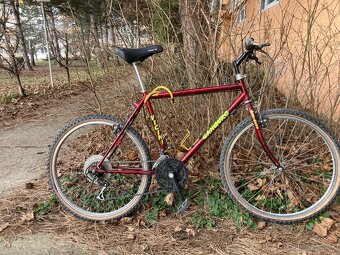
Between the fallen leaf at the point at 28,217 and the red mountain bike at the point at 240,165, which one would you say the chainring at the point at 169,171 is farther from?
the fallen leaf at the point at 28,217

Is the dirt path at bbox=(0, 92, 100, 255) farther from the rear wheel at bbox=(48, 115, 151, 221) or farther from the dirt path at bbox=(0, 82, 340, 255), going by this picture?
the rear wheel at bbox=(48, 115, 151, 221)

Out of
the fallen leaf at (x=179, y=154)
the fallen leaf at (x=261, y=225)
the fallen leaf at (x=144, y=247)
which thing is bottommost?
the fallen leaf at (x=144, y=247)

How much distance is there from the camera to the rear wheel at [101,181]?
2.46 m

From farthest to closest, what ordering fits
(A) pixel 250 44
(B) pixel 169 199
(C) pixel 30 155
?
(C) pixel 30 155 → (B) pixel 169 199 → (A) pixel 250 44

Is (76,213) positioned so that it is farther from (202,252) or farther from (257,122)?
(257,122)

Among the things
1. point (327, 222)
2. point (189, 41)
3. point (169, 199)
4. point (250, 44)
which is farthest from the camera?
point (189, 41)

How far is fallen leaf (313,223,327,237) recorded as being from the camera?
2.22 meters

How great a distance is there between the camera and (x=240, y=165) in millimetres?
2748

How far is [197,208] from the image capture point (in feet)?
8.52

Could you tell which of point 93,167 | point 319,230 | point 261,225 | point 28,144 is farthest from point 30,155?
point 319,230

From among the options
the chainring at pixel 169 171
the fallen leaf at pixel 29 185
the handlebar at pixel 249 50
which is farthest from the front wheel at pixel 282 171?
the fallen leaf at pixel 29 185

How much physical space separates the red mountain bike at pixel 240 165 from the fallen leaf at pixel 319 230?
94mm

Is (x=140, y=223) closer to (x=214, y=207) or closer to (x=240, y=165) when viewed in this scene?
(x=214, y=207)

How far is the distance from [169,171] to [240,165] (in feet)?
2.41
